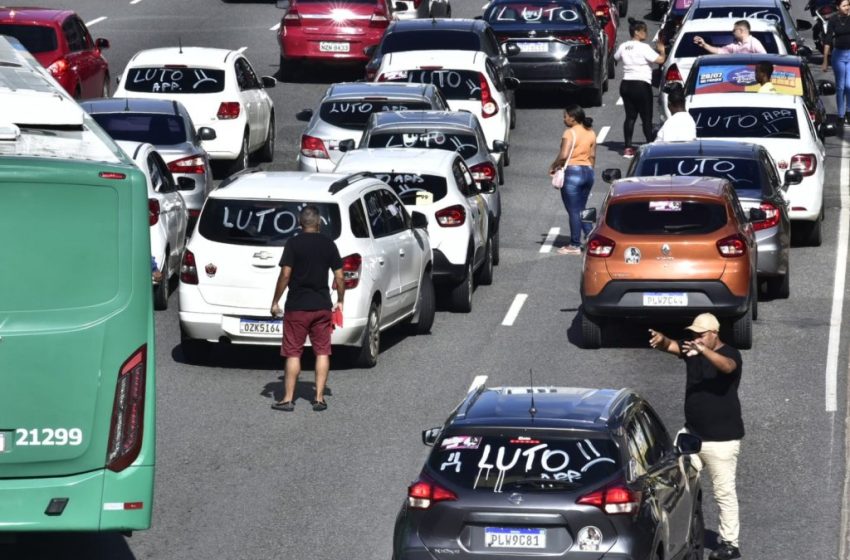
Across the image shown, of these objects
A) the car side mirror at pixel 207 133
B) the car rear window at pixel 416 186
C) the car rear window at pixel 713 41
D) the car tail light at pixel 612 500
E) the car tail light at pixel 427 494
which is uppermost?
the car tail light at pixel 612 500

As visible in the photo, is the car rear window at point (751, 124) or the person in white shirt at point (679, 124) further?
the car rear window at point (751, 124)

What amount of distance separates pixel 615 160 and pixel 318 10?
6844mm

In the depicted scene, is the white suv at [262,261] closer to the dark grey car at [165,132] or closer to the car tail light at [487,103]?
the dark grey car at [165,132]

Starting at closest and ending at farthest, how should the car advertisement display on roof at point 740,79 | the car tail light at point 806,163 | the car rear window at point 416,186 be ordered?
the car rear window at point 416,186 < the car tail light at point 806,163 < the car advertisement display on roof at point 740,79

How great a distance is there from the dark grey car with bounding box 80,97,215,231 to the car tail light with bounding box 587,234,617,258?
6053 mm

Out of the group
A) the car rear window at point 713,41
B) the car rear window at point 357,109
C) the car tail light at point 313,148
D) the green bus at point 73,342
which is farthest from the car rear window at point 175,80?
the green bus at point 73,342

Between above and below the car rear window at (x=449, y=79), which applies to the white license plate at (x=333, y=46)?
below

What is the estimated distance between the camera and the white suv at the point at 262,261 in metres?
17.6

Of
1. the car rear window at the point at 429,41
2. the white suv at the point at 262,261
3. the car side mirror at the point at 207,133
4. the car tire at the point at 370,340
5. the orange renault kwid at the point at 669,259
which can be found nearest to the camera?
the white suv at the point at 262,261

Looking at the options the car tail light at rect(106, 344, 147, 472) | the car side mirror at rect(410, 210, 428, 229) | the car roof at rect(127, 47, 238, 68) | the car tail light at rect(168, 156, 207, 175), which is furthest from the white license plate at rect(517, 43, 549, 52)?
the car tail light at rect(106, 344, 147, 472)

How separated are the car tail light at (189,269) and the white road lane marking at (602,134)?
14233mm

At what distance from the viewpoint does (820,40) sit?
40.1 m

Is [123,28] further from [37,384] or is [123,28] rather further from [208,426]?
[37,384]

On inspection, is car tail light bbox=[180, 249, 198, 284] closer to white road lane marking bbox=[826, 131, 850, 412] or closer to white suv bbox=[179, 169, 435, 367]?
white suv bbox=[179, 169, 435, 367]
